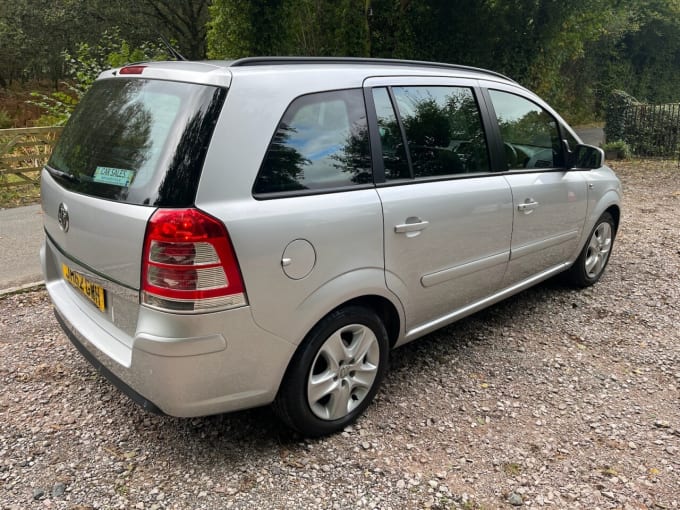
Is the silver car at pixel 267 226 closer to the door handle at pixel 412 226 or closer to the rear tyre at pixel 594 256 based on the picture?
the door handle at pixel 412 226

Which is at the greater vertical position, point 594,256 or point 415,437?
point 594,256

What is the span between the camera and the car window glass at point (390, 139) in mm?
2781

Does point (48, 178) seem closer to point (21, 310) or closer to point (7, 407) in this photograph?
point (7, 407)

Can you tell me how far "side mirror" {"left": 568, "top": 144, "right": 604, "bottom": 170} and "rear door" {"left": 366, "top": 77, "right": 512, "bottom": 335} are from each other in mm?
920

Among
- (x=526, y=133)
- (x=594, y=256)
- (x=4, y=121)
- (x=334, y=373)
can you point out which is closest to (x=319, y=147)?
(x=334, y=373)

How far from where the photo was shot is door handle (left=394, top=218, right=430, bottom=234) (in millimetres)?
2736

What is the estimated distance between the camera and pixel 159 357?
215cm

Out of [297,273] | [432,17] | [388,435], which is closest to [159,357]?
[297,273]

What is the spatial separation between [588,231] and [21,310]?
4.44m

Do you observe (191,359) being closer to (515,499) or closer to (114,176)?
(114,176)

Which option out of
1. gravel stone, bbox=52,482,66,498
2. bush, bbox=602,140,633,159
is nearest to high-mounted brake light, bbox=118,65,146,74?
gravel stone, bbox=52,482,66,498

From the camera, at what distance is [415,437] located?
275cm

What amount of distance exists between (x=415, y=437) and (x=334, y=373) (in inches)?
21.1

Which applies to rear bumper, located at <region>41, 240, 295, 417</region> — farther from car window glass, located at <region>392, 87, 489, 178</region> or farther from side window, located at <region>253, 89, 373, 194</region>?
car window glass, located at <region>392, 87, 489, 178</region>
